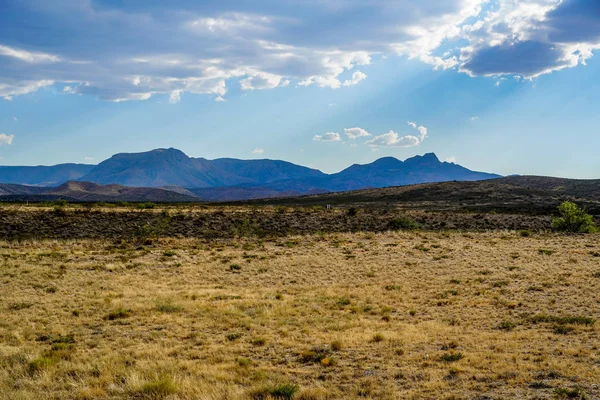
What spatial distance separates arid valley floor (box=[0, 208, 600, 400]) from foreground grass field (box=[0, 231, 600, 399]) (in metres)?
0.06

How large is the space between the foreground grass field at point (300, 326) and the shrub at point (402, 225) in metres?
20.5

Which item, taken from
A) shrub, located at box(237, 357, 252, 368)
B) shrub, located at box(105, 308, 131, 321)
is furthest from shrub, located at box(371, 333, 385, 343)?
shrub, located at box(105, 308, 131, 321)

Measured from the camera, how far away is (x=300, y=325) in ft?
52.3

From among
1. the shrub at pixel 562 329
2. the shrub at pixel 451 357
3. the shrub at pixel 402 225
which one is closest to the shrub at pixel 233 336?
the shrub at pixel 451 357

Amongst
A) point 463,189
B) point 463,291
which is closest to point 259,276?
point 463,291

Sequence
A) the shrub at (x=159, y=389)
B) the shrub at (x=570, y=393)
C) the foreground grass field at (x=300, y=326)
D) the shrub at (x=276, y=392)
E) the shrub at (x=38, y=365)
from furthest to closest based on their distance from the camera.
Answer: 1. the shrub at (x=38, y=365)
2. the foreground grass field at (x=300, y=326)
3. the shrub at (x=159, y=389)
4. the shrub at (x=276, y=392)
5. the shrub at (x=570, y=393)

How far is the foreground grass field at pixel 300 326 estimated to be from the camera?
1002 cm

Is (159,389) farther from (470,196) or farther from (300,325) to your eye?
(470,196)

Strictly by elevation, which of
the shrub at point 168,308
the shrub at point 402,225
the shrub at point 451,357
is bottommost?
the shrub at point 168,308

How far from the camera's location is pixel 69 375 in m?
10.8

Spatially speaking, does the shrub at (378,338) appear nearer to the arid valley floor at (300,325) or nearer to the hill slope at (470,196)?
the arid valley floor at (300,325)

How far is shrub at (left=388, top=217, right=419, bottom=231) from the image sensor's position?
53162mm

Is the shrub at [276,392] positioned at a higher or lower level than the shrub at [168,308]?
higher

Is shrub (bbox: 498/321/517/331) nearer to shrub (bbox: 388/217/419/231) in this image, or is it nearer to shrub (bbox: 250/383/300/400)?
shrub (bbox: 250/383/300/400)
